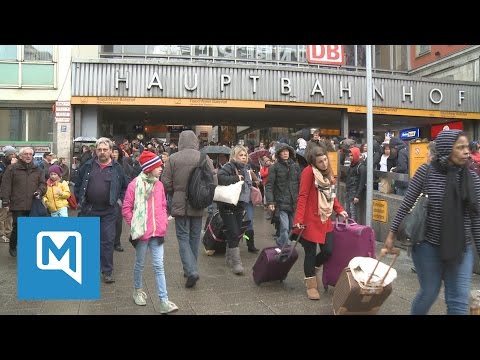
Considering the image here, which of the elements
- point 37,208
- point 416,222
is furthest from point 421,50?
point 416,222

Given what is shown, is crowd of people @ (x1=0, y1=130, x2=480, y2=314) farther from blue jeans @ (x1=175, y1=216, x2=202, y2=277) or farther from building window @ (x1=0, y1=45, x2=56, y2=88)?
building window @ (x1=0, y1=45, x2=56, y2=88)

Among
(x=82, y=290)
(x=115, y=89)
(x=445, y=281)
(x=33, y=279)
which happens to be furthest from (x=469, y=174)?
(x=115, y=89)

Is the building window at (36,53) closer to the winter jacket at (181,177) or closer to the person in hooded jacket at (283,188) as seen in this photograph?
the person in hooded jacket at (283,188)

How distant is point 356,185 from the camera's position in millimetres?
9680

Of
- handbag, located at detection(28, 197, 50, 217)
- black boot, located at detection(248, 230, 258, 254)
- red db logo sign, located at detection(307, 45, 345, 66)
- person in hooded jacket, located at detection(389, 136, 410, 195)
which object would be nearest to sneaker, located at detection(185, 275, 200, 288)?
black boot, located at detection(248, 230, 258, 254)

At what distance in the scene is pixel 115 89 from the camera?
61.6ft

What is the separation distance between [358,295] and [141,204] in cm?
236

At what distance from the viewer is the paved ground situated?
192 inches

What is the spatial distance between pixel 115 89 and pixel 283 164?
13313 mm

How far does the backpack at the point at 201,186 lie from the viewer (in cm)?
555

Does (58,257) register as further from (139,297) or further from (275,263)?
(275,263)

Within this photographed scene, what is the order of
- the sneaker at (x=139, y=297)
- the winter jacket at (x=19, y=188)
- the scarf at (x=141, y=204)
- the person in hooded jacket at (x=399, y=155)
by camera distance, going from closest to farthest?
the scarf at (x=141, y=204) → the sneaker at (x=139, y=297) → the winter jacket at (x=19, y=188) → the person in hooded jacket at (x=399, y=155)

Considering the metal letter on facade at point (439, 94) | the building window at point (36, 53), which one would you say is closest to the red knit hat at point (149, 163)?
the building window at point (36, 53)

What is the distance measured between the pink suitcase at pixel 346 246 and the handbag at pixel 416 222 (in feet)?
4.60
